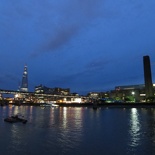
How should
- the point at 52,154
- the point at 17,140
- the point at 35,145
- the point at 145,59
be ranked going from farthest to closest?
the point at 145,59 → the point at 17,140 → the point at 35,145 → the point at 52,154

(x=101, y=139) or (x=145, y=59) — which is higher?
(x=145, y=59)

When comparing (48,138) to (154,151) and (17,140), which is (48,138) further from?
(154,151)

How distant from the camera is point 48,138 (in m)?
35.6

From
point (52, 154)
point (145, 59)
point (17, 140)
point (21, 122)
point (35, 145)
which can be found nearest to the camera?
point (52, 154)

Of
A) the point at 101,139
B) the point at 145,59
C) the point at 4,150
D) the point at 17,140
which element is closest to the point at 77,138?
the point at 101,139

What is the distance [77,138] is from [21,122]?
27198 millimetres

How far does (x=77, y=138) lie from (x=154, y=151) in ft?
41.5

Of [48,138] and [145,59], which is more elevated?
[145,59]

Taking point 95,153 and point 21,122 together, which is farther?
point 21,122

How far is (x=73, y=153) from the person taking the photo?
2608cm

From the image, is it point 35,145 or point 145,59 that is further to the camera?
point 145,59

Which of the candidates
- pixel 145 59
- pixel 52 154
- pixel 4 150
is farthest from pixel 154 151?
pixel 145 59

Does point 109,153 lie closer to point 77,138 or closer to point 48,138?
point 77,138

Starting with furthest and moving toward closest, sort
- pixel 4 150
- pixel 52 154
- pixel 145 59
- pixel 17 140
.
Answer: pixel 145 59, pixel 17 140, pixel 4 150, pixel 52 154
